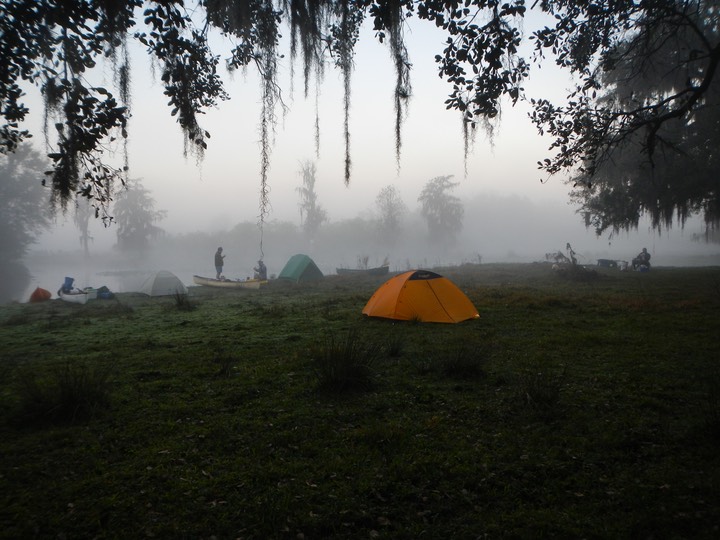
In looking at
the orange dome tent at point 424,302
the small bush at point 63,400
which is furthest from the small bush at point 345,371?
the orange dome tent at point 424,302

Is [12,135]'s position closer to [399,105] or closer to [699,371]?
[399,105]

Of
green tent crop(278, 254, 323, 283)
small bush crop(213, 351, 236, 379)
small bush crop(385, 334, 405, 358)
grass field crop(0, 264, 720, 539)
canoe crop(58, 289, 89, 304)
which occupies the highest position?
green tent crop(278, 254, 323, 283)

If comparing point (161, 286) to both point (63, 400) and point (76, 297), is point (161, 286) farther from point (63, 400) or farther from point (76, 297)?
point (63, 400)

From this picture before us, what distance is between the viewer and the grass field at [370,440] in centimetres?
278

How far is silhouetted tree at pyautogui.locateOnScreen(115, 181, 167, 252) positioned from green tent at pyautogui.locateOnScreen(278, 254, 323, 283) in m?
43.7

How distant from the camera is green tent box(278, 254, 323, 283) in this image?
2333 centimetres

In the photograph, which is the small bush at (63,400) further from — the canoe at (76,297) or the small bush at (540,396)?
the canoe at (76,297)

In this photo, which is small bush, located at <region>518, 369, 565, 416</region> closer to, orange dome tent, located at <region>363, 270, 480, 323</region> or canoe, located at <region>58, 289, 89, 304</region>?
orange dome tent, located at <region>363, 270, 480, 323</region>

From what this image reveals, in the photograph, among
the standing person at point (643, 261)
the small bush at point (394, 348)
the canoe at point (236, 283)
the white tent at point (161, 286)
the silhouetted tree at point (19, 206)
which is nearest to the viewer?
the small bush at point (394, 348)

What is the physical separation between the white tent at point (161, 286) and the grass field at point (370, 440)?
10.8 m

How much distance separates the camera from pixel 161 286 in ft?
59.4

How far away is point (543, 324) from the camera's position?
8.87m

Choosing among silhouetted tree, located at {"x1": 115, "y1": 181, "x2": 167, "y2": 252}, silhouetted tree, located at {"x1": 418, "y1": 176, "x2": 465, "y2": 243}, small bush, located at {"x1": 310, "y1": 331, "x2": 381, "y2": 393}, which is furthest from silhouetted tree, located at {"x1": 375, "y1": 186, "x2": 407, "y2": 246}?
small bush, located at {"x1": 310, "y1": 331, "x2": 381, "y2": 393}

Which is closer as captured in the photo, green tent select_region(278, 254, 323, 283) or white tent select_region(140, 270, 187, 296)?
white tent select_region(140, 270, 187, 296)
